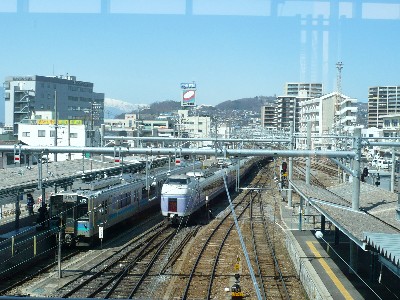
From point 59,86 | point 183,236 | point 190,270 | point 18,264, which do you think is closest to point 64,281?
point 18,264

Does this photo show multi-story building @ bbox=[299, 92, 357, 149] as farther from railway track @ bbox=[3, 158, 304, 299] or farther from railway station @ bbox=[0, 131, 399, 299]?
railway station @ bbox=[0, 131, 399, 299]

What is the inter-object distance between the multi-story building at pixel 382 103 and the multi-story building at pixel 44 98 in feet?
85.5

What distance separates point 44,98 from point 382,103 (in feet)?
102

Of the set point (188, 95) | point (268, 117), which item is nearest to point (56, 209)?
point (188, 95)

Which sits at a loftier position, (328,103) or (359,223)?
(328,103)

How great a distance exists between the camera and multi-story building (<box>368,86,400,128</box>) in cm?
4316

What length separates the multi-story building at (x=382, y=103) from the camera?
142ft

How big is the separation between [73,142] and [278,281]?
58.4 ft

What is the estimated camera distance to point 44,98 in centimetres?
2661

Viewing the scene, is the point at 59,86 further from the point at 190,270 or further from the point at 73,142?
the point at 190,270

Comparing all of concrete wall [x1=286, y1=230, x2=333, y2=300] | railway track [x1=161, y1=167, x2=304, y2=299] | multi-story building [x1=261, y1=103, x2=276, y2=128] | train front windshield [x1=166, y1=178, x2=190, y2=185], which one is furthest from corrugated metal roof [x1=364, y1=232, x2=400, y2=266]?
multi-story building [x1=261, y1=103, x2=276, y2=128]

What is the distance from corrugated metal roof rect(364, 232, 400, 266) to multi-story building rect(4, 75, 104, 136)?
19394mm

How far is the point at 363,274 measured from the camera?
6.81 m

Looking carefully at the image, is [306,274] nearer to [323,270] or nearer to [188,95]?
[323,270]
